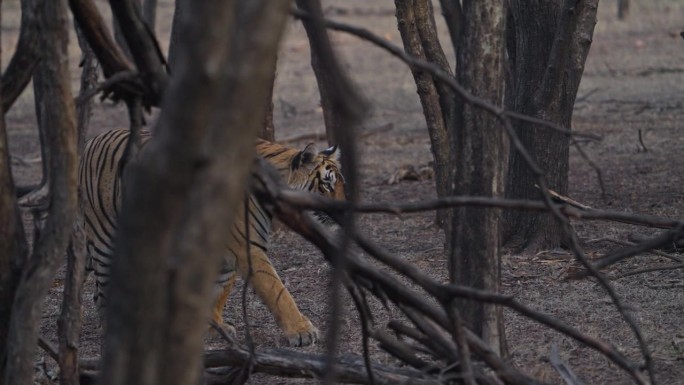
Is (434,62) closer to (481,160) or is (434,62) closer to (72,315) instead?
(481,160)

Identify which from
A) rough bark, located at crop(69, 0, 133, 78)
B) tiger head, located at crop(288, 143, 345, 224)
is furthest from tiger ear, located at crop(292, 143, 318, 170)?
rough bark, located at crop(69, 0, 133, 78)

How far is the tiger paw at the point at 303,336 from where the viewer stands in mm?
4902

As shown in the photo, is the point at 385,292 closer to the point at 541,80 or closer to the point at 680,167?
the point at 541,80

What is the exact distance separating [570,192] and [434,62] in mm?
2216

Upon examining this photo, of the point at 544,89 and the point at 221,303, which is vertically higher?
the point at 544,89

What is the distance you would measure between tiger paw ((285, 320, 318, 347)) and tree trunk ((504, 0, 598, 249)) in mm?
1767

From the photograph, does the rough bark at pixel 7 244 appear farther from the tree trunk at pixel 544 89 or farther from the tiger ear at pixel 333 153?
the tree trunk at pixel 544 89

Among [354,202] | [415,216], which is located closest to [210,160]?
[354,202]

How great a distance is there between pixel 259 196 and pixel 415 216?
4.79 m

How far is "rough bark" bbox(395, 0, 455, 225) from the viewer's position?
6.24 meters

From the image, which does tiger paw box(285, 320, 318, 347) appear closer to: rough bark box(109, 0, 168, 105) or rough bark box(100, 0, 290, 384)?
rough bark box(109, 0, 168, 105)

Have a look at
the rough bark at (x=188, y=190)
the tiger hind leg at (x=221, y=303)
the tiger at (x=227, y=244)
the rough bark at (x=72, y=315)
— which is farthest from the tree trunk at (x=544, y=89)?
the rough bark at (x=188, y=190)

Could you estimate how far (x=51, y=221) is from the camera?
9.88ft

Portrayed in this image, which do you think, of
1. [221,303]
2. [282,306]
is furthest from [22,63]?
[221,303]
